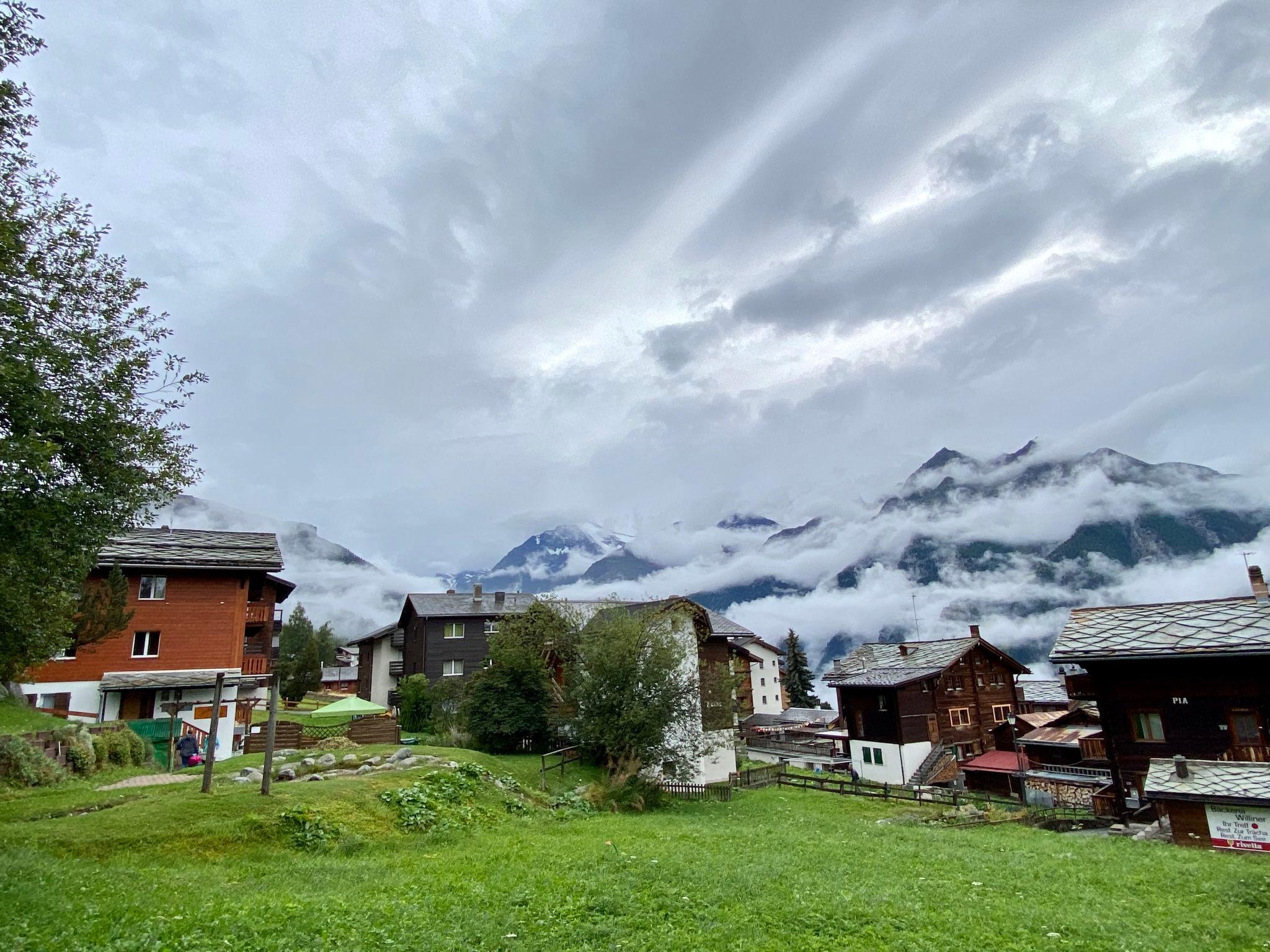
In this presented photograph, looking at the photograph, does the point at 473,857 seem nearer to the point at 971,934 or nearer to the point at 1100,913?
the point at 971,934

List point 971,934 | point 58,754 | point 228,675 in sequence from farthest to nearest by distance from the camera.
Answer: point 228,675 → point 58,754 → point 971,934

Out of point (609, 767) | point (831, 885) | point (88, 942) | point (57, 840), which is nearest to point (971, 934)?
point (831, 885)

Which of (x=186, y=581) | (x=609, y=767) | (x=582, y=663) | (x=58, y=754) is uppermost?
(x=186, y=581)

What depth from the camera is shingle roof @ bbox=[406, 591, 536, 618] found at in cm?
6172

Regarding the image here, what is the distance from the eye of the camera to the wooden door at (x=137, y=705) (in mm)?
34844

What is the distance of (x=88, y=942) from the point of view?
7887mm

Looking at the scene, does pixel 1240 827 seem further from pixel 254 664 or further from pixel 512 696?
pixel 254 664

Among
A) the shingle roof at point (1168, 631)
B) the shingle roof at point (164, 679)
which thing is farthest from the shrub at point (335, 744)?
the shingle roof at point (1168, 631)

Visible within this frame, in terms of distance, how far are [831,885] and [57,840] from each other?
14295 mm

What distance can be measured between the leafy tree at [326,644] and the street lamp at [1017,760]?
335 ft

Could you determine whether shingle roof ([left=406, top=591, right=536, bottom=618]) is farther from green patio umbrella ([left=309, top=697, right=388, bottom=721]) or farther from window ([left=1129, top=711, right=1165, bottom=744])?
window ([left=1129, top=711, right=1165, bottom=744])

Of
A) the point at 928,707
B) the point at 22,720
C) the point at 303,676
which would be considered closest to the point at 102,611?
the point at 22,720

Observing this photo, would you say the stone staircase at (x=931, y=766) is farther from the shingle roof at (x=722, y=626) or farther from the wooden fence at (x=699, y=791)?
the wooden fence at (x=699, y=791)

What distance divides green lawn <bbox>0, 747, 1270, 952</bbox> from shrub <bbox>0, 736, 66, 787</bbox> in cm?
136
